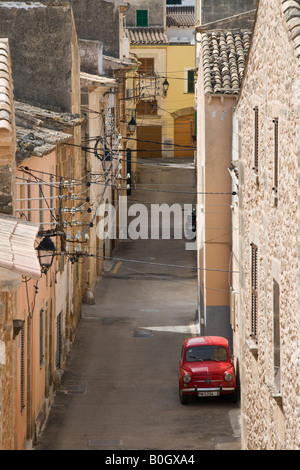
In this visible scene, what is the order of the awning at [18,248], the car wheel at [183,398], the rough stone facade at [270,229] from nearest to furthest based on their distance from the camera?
the awning at [18,248] → the rough stone facade at [270,229] → the car wheel at [183,398]

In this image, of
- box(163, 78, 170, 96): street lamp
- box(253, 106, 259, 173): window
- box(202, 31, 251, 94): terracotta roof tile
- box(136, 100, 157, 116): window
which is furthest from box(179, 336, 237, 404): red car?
box(136, 100, 157, 116): window

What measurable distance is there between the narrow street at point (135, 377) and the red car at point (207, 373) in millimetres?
406

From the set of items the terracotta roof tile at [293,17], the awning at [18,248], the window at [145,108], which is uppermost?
the terracotta roof tile at [293,17]

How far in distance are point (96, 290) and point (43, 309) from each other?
1467 centimetres

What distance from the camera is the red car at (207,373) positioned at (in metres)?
23.2

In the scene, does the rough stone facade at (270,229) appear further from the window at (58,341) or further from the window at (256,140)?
the window at (58,341)

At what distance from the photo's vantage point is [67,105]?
92.0ft

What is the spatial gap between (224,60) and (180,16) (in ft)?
139

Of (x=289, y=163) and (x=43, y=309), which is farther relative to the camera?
(x=43, y=309)

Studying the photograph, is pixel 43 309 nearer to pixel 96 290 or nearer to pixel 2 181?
pixel 2 181

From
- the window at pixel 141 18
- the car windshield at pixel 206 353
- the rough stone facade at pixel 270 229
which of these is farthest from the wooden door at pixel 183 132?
the rough stone facade at pixel 270 229

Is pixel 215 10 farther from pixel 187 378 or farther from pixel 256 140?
pixel 256 140

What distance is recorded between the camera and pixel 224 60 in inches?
1073

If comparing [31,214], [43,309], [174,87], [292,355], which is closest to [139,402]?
[43,309]
